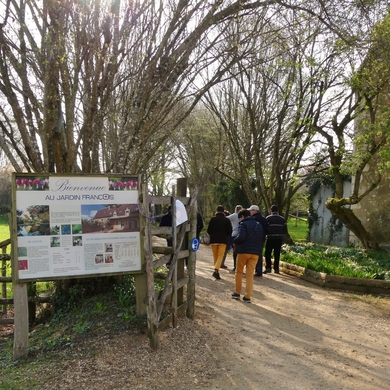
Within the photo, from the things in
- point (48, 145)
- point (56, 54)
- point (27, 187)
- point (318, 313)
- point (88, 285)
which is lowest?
point (318, 313)

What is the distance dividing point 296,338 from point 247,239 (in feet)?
7.42

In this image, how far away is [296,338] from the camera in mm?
6281

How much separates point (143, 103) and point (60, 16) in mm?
1841

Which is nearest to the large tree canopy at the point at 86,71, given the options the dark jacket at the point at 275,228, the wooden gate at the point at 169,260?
the wooden gate at the point at 169,260

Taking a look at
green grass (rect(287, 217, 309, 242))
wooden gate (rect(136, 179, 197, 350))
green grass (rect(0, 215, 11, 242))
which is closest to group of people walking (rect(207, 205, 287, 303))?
wooden gate (rect(136, 179, 197, 350))

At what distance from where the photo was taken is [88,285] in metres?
6.98

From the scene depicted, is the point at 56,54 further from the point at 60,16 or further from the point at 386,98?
the point at 386,98

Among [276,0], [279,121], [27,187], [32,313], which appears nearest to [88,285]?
[32,313]

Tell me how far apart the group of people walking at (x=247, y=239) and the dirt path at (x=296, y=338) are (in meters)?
0.62

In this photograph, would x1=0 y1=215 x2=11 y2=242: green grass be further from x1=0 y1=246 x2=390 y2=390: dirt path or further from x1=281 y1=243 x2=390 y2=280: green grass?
x1=0 y1=246 x2=390 y2=390: dirt path

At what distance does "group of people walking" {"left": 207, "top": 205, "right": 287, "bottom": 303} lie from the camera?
26.5 ft

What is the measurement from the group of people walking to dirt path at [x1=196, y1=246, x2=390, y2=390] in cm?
62

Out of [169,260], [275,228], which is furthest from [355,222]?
[169,260]

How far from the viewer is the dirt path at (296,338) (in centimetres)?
486
